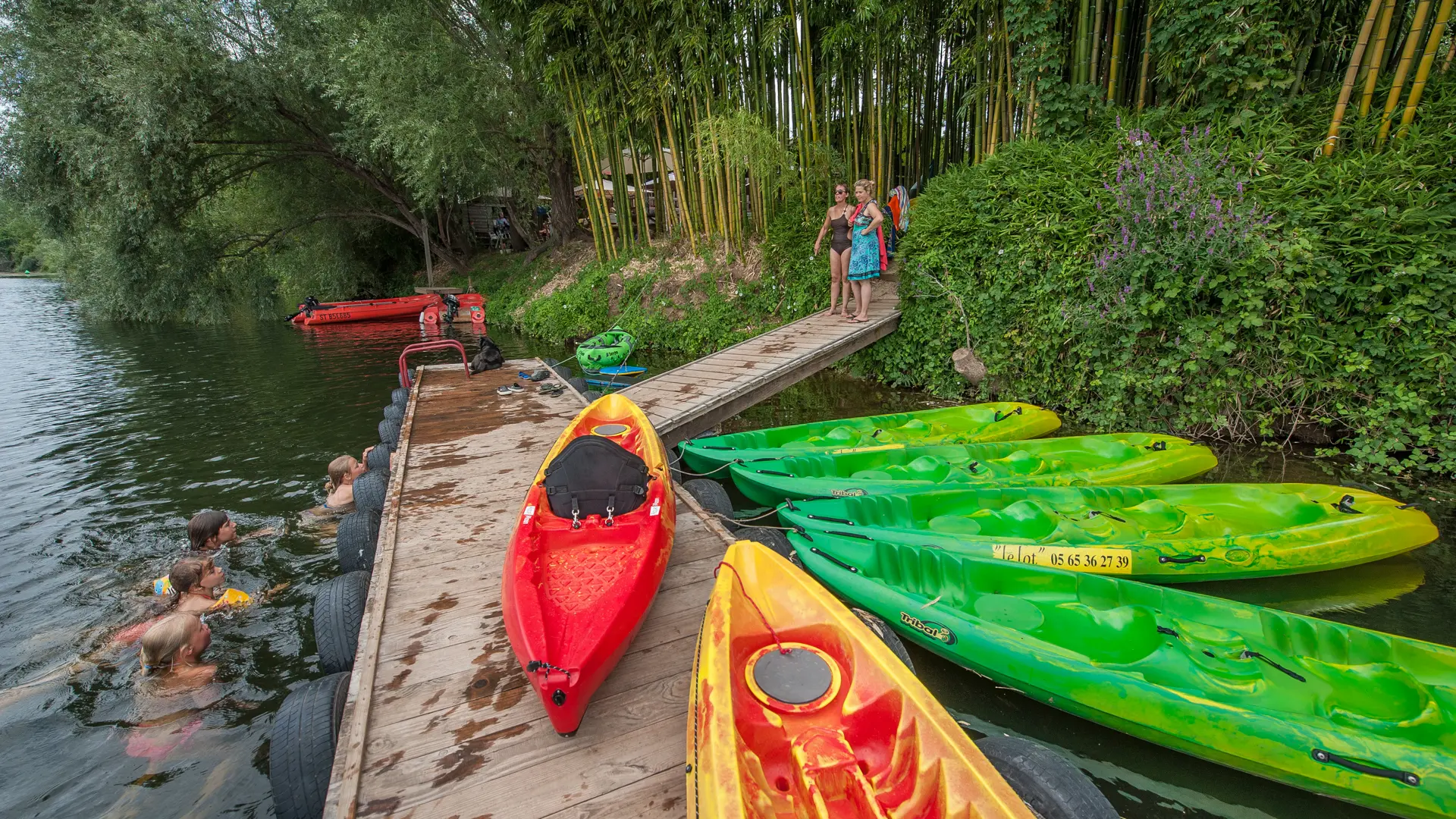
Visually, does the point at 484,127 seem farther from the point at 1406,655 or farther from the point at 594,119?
the point at 1406,655

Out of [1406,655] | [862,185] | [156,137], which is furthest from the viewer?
[156,137]

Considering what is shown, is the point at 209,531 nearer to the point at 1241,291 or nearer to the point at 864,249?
the point at 864,249

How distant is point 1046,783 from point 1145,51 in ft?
25.8

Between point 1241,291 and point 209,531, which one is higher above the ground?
point 1241,291

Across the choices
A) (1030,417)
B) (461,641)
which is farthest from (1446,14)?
(461,641)

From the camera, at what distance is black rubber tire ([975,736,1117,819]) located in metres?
2.02

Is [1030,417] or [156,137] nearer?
[1030,417]

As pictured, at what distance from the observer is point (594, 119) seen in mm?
12258

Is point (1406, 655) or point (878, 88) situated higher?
point (878, 88)

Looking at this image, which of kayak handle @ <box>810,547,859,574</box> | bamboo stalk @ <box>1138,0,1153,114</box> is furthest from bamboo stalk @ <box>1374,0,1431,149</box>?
kayak handle @ <box>810,547,859,574</box>

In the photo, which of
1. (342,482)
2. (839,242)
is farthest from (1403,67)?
(342,482)

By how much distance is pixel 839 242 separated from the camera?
26.2ft

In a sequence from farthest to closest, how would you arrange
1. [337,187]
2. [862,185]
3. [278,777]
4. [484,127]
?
[337,187]
[484,127]
[862,185]
[278,777]

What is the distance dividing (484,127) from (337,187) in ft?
30.4
